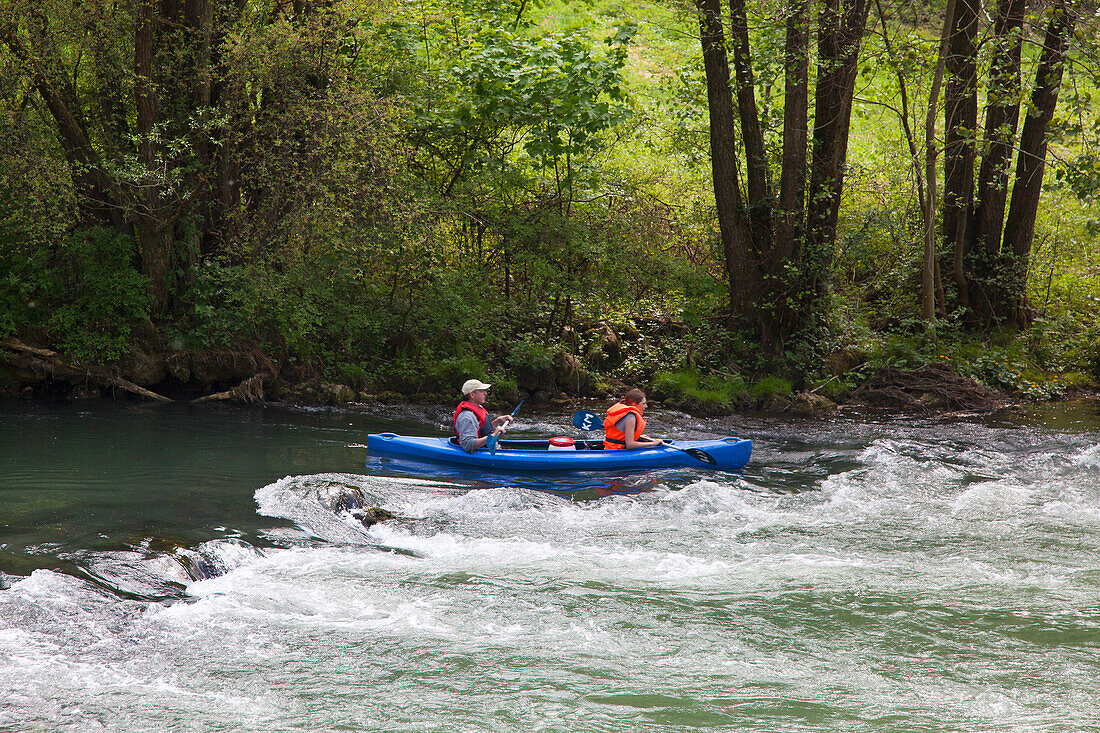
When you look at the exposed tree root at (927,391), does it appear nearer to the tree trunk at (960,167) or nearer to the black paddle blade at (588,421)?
the tree trunk at (960,167)

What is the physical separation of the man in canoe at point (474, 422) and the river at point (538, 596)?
405 mm

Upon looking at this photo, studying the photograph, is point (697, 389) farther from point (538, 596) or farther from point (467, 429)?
point (538, 596)

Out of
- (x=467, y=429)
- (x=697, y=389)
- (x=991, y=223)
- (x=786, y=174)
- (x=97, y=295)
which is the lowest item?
(x=467, y=429)

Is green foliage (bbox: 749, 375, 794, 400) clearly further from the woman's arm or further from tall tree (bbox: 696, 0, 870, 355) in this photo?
the woman's arm

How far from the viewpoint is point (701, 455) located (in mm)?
8258

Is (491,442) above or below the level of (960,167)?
below

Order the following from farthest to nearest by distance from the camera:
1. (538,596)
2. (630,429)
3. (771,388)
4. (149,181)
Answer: (771,388), (149,181), (630,429), (538,596)

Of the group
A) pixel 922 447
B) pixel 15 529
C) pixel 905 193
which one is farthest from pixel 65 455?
pixel 905 193

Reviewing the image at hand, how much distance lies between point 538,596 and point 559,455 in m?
3.13

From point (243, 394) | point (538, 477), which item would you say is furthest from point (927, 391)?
point (243, 394)

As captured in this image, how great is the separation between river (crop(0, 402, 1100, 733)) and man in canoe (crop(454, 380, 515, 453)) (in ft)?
1.33

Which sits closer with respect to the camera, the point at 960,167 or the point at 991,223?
the point at 960,167

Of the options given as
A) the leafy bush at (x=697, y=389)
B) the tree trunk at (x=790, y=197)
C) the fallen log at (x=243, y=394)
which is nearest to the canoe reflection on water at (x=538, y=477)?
the fallen log at (x=243, y=394)

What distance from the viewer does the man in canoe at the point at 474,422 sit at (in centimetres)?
798
